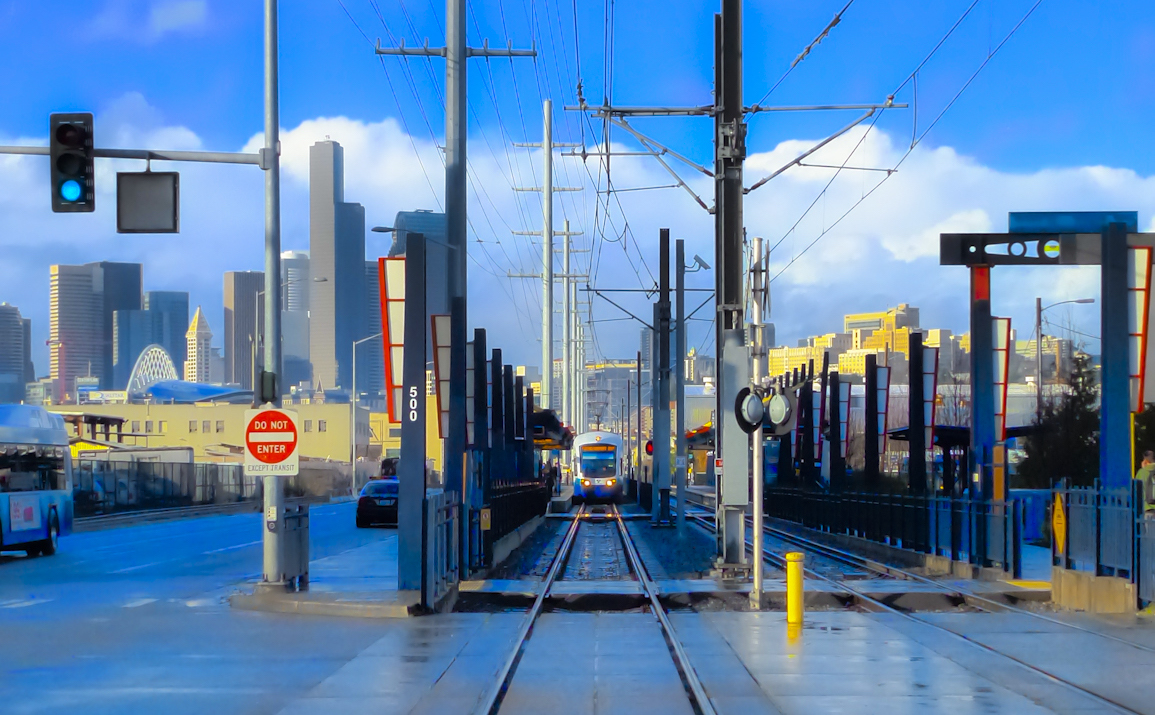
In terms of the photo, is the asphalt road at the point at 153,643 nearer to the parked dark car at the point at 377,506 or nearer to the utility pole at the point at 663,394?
the parked dark car at the point at 377,506

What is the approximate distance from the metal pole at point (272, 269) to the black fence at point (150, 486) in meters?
33.3

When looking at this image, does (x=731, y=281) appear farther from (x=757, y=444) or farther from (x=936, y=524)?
(x=936, y=524)

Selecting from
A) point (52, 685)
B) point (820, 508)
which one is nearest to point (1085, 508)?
point (52, 685)

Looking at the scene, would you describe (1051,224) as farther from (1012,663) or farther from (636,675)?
(636,675)

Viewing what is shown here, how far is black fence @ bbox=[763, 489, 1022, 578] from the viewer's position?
70.2ft

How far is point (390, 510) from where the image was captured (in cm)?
4200

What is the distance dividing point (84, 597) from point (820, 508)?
2534cm

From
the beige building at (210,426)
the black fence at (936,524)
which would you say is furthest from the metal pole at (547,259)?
the beige building at (210,426)

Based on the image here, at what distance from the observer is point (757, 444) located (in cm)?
1798

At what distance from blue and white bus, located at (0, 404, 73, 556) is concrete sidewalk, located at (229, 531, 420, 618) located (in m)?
8.25

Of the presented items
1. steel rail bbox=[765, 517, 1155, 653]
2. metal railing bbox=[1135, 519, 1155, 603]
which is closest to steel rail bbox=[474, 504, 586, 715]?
steel rail bbox=[765, 517, 1155, 653]

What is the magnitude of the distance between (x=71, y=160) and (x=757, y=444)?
9.50 m

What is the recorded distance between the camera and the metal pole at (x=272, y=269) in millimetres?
18484

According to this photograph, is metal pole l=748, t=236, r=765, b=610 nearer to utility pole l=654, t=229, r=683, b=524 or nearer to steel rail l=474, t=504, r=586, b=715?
steel rail l=474, t=504, r=586, b=715
